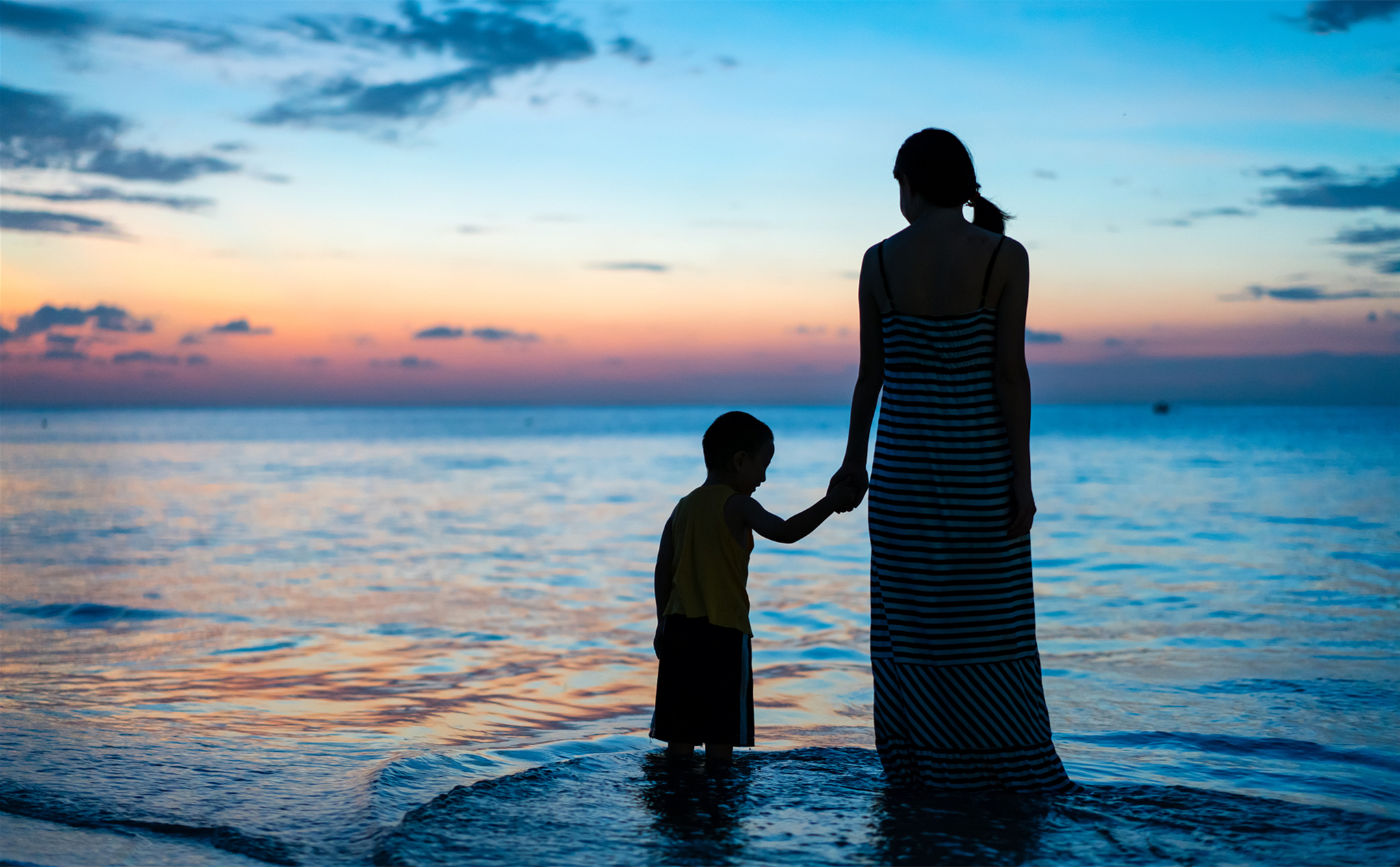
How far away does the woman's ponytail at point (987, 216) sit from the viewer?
367 cm

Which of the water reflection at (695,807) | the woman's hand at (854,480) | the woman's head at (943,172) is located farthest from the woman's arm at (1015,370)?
the water reflection at (695,807)

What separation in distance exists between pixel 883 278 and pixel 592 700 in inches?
140

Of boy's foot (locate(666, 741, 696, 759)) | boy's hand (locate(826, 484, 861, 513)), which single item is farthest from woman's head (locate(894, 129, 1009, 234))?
boy's foot (locate(666, 741, 696, 759))

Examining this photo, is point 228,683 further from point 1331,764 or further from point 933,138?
point 1331,764

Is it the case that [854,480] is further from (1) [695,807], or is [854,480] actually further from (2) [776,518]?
(1) [695,807]

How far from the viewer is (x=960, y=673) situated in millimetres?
3650

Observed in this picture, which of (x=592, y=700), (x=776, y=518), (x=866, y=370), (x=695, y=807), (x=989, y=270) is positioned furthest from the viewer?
(x=592, y=700)

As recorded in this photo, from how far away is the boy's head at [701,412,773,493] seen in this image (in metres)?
4.10

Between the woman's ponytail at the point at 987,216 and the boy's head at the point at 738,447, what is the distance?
3.60ft

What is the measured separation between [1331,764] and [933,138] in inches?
139

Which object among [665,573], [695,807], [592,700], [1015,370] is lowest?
[592,700]

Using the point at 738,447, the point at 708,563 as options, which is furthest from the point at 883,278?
the point at 708,563

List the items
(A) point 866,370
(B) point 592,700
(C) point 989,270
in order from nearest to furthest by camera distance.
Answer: (C) point 989,270 → (A) point 866,370 → (B) point 592,700

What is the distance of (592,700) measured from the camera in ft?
20.6
